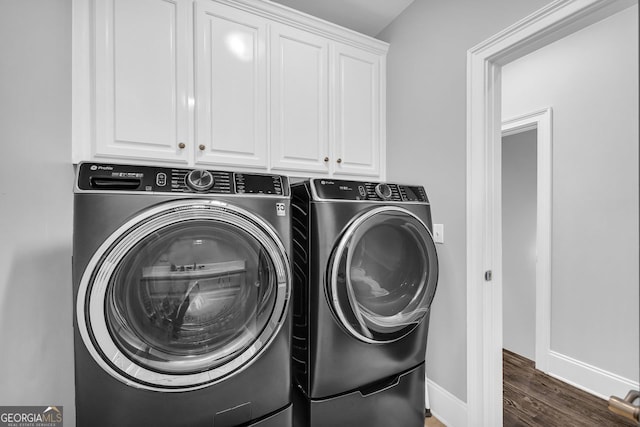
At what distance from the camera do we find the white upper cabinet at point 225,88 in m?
1.28

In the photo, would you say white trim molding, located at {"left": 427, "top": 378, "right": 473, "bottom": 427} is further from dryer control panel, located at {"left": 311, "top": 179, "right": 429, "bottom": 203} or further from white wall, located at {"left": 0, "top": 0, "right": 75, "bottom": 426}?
white wall, located at {"left": 0, "top": 0, "right": 75, "bottom": 426}

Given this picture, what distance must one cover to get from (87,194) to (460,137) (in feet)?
5.49

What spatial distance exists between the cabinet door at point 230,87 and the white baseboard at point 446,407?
1710mm

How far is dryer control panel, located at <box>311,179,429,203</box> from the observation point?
118 cm

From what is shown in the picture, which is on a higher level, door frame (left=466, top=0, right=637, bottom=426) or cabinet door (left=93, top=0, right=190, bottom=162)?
cabinet door (left=93, top=0, right=190, bottom=162)

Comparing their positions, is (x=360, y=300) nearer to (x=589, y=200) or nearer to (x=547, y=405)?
(x=547, y=405)

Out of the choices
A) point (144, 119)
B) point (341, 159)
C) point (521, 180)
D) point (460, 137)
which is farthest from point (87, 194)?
point (521, 180)

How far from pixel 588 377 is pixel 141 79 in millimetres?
3288

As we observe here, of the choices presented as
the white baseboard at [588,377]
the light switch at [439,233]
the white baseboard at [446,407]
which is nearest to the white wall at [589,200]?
the white baseboard at [588,377]

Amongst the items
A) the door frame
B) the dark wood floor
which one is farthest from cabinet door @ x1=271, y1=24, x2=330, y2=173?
the dark wood floor

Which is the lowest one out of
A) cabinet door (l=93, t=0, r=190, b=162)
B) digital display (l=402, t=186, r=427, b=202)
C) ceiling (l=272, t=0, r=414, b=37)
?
digital display (l=402, t=186, r=427, b=202)

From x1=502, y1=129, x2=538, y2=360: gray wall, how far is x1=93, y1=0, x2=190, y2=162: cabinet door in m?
2.87

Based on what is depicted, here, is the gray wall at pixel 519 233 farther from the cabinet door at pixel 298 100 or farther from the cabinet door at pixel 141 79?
the cabinet door at pixel 141 79

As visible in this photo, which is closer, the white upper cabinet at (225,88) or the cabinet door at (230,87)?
the white upper cabinet at (225,88)
